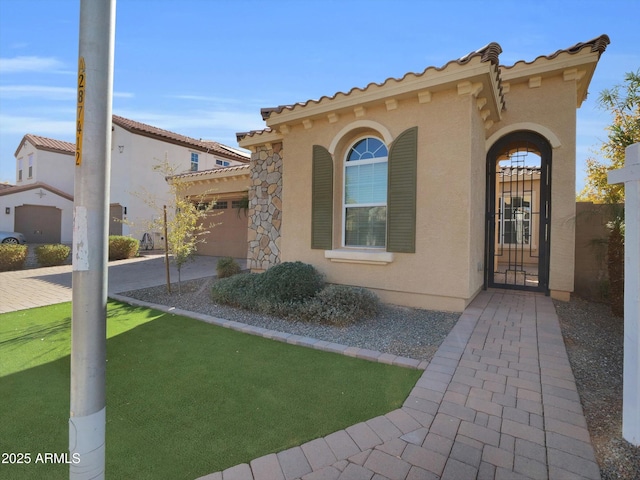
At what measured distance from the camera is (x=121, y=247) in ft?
48.6

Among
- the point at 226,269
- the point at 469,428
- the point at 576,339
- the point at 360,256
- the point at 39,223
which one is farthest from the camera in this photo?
the point at 39,223

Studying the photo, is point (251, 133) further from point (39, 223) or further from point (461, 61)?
point (39, 223)

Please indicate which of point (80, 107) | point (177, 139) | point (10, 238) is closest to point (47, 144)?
point (10, 238)

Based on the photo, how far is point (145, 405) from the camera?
309 centimetres

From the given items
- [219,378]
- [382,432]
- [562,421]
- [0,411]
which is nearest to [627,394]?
[562,421]

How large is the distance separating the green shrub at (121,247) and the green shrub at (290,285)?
1127cm

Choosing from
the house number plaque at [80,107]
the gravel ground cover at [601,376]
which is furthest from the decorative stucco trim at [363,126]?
the house number plaque at [80,107]

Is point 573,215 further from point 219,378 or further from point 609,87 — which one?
point 219,378

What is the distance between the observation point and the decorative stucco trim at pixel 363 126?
6619mm

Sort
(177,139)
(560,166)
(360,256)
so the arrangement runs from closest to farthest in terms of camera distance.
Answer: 1. (360,256)
2. (560,166)
3. (177,139)

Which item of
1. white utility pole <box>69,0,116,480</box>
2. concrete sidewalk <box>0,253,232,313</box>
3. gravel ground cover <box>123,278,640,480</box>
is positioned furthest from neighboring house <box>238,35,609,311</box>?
white utility pole <box>69,0,116,480</box>

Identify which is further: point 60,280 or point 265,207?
point 60,280

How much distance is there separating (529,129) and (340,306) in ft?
19.7

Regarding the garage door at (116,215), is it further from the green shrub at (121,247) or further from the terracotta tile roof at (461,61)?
the terracotta tile roof at (461,61)
